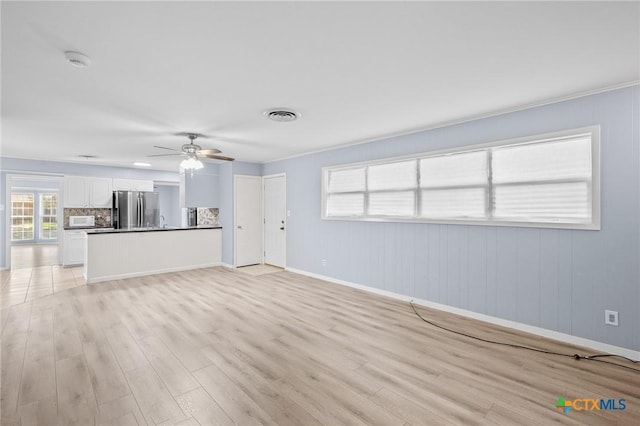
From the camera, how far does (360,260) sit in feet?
16.4

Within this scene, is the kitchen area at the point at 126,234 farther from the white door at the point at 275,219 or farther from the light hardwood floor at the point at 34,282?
the white door at the point at 275,219

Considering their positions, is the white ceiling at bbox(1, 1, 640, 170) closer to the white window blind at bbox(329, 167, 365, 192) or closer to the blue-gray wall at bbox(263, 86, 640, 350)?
the blue-gray wall at bbox(263, 86, 640, 350)

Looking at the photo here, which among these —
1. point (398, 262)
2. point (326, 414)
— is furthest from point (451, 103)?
point (326, 414)

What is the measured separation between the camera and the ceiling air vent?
3409 mm

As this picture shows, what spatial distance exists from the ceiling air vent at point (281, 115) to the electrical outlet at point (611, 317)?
3.78 meters

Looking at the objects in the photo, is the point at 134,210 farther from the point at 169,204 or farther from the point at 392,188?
the point at 392,188

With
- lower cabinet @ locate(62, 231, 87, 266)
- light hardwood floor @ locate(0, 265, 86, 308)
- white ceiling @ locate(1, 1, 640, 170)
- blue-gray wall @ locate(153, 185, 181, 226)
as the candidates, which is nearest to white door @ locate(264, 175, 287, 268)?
white ceiling @ locate(1, 1, 640, 170)

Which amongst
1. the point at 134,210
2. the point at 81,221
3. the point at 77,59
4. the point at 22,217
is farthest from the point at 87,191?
the point at 77,59

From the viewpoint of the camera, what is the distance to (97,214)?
7.55 m

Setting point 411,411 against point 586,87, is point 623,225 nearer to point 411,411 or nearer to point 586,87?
point 586,87

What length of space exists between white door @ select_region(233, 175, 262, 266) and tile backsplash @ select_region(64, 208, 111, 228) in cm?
378

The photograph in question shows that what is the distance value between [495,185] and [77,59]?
4.21 meters

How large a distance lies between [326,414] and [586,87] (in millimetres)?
3630

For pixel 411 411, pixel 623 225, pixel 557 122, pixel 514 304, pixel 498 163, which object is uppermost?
pixel 557 122
